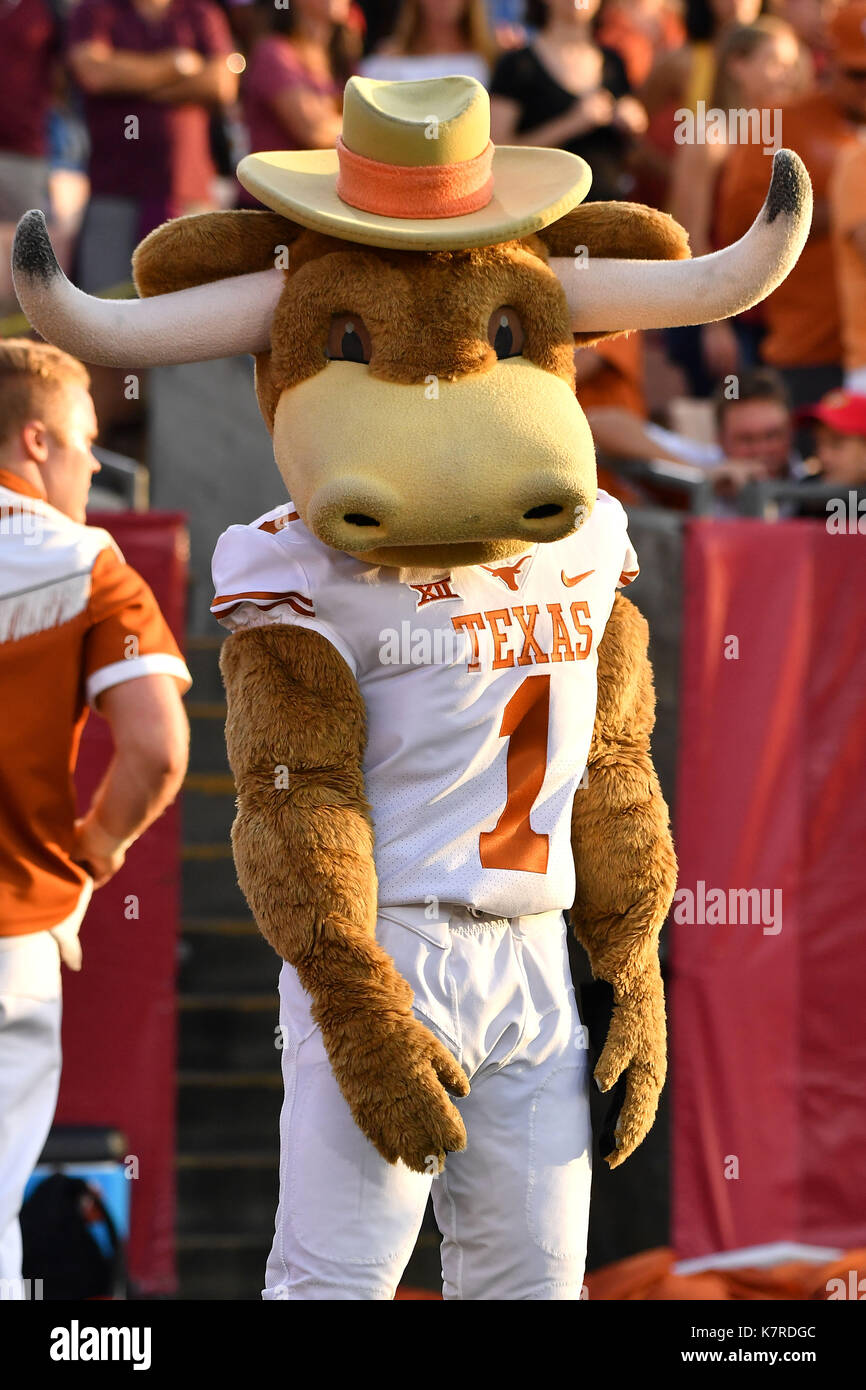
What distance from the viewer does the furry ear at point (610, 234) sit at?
315 centimetres

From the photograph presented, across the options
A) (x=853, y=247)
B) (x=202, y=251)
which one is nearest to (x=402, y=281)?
(x=202, y=251)

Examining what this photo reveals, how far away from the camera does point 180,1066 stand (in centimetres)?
593

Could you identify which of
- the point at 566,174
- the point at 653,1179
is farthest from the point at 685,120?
the point at 566,174

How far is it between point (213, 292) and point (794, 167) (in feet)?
3.02

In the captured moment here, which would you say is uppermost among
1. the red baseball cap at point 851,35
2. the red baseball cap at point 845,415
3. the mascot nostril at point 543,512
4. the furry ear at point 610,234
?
the red baseball cap at point 851,35

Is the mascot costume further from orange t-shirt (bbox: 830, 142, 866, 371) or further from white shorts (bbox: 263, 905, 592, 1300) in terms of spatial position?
orange t-shirt (bbox: 830, 142, 866, 371)

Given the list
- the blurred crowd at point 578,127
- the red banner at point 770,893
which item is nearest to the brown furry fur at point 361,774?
the red banner at point 770,893

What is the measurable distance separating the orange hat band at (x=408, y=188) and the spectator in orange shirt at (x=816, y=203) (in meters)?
4.08

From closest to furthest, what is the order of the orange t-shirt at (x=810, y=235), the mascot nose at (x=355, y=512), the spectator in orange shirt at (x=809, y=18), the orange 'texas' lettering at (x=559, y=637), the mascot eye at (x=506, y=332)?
the mascot nose at (x=355, y=512), the mascot eye at (x=506, y=332), the orange 'texas' lettering at (x=559, y=637), the orange t-shirt at (x=810, y=235), the spectator in orange shirt at (x=809, y=18)

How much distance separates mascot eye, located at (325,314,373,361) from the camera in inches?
118

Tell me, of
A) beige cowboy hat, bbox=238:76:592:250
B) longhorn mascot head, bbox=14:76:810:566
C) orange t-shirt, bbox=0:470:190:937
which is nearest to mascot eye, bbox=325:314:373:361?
longhorn mascot head, bbox=14:76:810:566

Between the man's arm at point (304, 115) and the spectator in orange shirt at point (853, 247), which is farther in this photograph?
the man's arm at point (304, 115)

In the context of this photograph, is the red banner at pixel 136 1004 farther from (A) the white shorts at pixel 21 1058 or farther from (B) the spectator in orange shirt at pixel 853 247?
(B) the spectator in orange shirt at pixel 853 247

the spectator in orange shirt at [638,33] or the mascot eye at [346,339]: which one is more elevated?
the spectator in orange shirt at [638,33]
